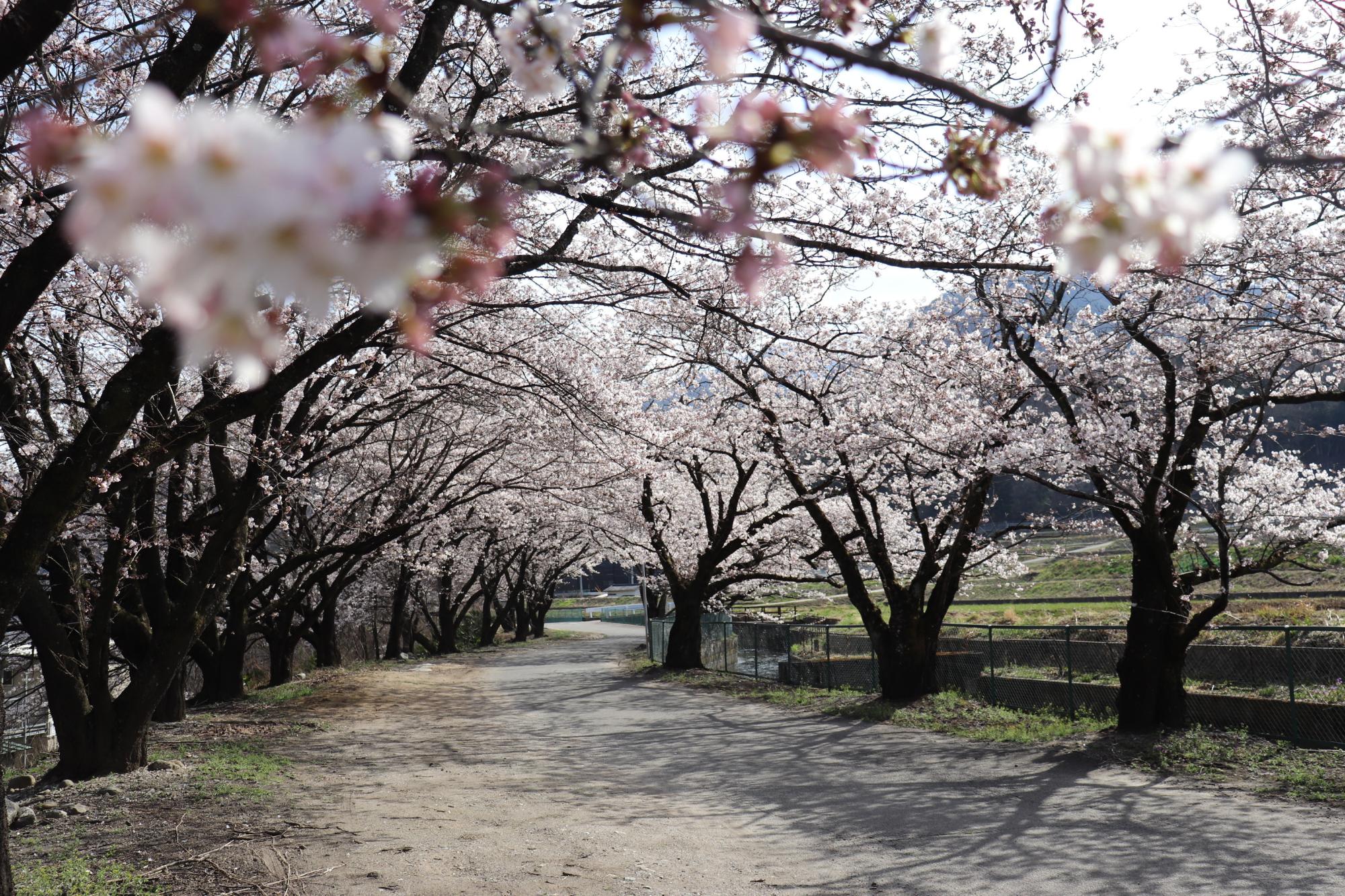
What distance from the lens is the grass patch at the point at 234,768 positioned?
331 inches

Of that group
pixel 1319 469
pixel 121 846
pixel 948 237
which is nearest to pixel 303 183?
pixel 121 846

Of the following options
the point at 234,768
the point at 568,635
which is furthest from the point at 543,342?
the point at 568,635

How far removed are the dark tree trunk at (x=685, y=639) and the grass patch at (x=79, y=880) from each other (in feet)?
56.4

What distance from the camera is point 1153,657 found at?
10.4 meters

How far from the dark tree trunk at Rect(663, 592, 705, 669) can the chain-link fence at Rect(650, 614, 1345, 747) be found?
0.64 m

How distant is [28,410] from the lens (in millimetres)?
9852

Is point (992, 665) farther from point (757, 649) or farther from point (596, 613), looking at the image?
point (596, 613)

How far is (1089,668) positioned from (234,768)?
40.6 feet

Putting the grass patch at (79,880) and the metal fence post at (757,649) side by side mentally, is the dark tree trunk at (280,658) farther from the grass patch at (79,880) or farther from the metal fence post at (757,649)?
the grass patch at (79,880)

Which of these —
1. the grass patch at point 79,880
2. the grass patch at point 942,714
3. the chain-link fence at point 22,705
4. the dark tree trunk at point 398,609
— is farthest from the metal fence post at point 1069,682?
the dark tree trunk at point 398,609

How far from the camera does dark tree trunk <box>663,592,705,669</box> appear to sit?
22.7m

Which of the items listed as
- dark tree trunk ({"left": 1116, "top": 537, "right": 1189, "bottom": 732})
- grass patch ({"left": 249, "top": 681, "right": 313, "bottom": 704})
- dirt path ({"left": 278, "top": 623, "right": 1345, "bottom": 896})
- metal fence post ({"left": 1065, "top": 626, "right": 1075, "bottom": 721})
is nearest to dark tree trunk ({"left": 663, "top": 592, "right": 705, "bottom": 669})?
grass patch ({"left": 249, "top": 681, "right": 313, "bottom": 704})

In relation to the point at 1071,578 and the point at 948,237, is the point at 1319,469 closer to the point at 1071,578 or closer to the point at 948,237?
the point at 948,237

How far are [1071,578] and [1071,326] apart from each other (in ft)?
114
